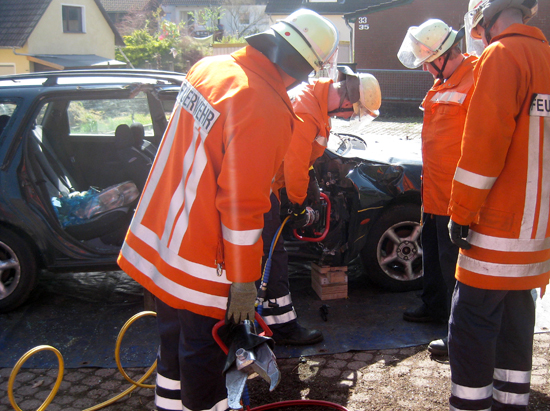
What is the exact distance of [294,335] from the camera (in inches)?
144

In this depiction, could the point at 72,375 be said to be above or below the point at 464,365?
below

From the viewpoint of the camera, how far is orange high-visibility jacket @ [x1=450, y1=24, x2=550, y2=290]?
2.28 m

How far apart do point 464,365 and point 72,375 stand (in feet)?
7.84

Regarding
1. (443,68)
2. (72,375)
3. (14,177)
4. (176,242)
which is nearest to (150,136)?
(14,177)

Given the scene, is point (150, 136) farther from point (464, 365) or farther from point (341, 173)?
point (464, 365)

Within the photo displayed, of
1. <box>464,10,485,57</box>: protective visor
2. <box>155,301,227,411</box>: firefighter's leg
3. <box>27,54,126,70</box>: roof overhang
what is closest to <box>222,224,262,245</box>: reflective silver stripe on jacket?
<box>155,301,227,411</box>: firefighter's leg

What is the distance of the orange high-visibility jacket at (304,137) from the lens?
3363 mm

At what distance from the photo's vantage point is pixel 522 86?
2283mm

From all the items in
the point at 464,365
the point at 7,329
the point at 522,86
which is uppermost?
the point at 522,86

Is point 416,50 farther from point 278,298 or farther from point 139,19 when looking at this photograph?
point 139,19

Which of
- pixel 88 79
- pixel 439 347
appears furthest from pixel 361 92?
pixel 88 79

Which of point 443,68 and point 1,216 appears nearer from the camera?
point 443,68

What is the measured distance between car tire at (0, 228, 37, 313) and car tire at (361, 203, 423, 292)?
267cm

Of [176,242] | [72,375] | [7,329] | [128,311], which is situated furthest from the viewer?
[128,311]
